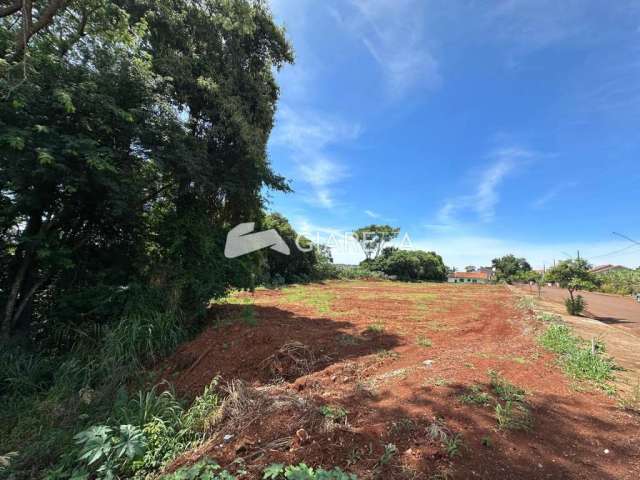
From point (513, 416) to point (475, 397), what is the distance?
0.35 meters

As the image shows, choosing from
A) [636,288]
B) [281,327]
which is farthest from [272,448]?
[636,288]

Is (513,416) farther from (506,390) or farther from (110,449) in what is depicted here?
(110,449)

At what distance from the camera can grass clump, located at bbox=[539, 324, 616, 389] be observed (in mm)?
3568

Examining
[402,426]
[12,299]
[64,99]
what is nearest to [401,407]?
[402,426]

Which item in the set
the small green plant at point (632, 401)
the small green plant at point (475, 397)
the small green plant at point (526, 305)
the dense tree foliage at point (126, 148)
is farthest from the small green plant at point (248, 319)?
the small green plant at point (526, 305)

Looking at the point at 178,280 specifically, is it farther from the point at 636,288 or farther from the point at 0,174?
the point at 636,288

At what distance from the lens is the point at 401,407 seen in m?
2.61

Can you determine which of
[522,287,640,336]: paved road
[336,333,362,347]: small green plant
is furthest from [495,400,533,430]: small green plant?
[522,287,640,336]: paved road

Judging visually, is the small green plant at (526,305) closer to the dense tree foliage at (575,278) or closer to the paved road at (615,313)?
the dense tree foliage at (575,278)

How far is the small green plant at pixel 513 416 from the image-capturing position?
2.29 metres

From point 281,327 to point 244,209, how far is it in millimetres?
2766

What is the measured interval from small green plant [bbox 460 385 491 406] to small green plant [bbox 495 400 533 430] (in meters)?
0.12

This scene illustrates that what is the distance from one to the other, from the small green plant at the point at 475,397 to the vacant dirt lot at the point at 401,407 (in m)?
0.01

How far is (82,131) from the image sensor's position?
3871mm
